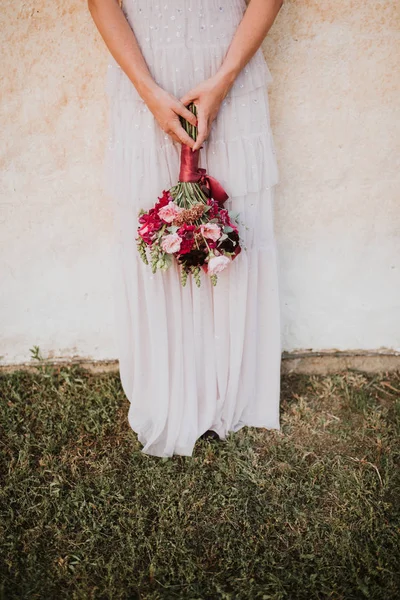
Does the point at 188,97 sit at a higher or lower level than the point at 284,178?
higher

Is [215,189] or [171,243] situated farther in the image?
[215,189]

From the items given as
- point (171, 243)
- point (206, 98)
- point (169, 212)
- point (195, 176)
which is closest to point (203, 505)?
point (171, 243)

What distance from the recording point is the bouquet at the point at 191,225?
1.88m

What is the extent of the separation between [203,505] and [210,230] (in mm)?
1272

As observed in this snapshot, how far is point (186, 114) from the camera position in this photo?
76.5 inches

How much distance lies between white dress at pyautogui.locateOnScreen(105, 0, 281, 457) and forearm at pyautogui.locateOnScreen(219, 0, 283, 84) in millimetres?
71

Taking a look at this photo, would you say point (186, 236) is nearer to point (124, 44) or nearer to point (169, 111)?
point (169, 111)

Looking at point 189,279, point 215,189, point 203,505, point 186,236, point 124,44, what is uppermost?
point 124,44

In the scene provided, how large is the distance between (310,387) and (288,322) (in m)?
0.43

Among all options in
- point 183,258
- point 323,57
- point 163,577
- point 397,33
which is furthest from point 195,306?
point 397,33

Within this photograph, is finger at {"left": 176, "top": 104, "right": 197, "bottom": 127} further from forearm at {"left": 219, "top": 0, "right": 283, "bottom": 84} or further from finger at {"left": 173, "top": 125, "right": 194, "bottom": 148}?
forearm at {"left": 219, "top": 0, "right": 283, "bottom": 84}

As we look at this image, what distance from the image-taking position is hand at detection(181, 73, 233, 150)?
1.93 metres

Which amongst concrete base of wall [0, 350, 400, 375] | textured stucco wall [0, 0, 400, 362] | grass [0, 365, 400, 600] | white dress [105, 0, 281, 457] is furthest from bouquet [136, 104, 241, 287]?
concrete base of wall [0, 350, 400, 375]

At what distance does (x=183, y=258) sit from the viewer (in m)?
1.94
